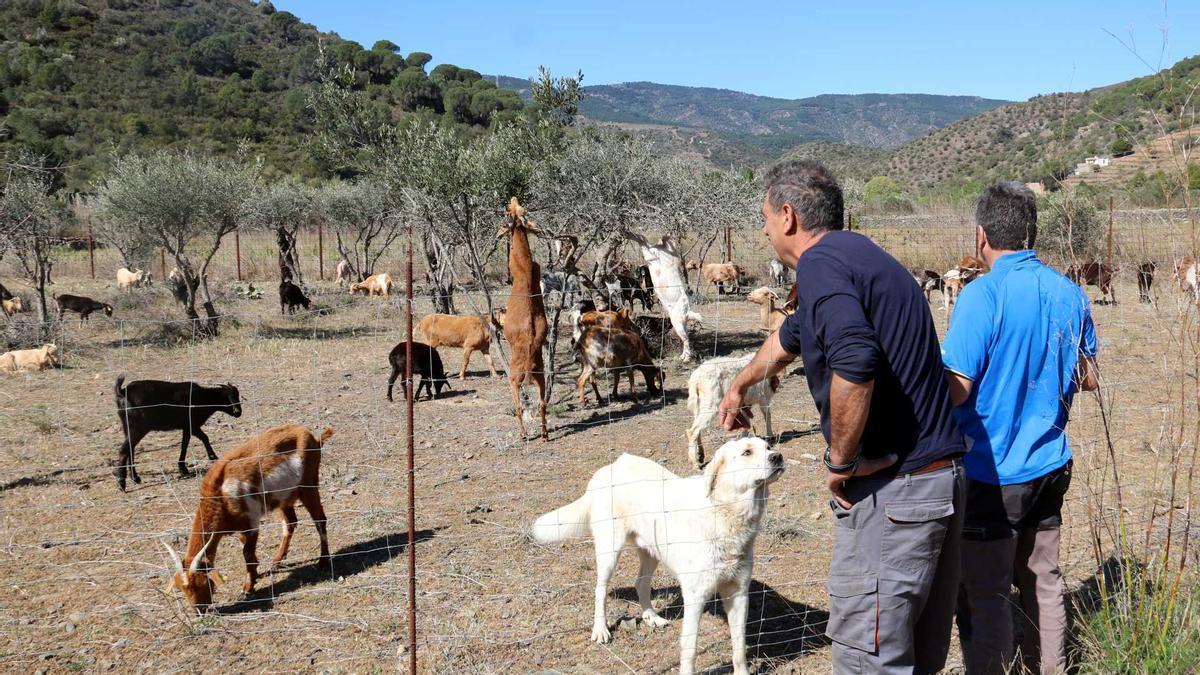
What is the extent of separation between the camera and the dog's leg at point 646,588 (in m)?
4.48

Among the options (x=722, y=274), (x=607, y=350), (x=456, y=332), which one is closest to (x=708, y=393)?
(x=607, y=350)

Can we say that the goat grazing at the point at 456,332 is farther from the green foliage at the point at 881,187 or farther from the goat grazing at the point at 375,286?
the green foliage at the point at 881,187

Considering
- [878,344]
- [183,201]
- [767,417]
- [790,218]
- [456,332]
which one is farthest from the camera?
[183,201]

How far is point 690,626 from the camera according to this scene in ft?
12.6

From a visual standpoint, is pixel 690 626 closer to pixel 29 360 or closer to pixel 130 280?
pixel 29 360

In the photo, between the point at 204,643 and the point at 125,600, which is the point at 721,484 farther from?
the point at 125,600

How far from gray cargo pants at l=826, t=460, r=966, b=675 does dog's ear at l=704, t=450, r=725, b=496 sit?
107cm

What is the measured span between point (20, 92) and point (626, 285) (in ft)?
147

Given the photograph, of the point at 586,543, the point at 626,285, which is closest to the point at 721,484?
the point at 586,543

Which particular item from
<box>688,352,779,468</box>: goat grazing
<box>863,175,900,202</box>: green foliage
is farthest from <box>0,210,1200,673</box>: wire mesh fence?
<box>863,175,900,202</box>: green foliage

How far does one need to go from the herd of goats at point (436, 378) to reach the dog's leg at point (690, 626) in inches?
79.8

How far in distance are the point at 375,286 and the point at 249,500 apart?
58.8 feet

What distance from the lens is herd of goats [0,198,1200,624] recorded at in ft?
17.3

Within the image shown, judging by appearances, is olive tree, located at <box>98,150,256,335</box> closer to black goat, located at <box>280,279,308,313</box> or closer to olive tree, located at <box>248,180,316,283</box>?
black goat, located at <box>280,279,308,313</box>
